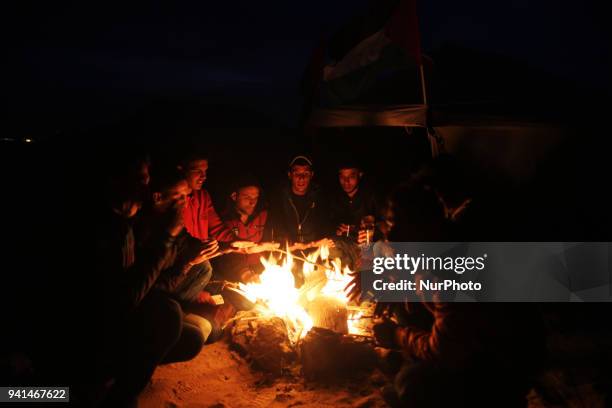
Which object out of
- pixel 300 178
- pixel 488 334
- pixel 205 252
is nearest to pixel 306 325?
pixel 205 252

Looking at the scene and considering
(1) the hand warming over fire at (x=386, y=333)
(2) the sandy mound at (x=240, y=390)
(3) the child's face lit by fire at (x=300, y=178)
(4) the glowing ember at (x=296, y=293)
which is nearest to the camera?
(1) the hand warming over fire at (x=386, y=333)

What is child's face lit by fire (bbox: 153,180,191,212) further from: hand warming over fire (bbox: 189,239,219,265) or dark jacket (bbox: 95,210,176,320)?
dark jacket (bbox: 95,210,176,320)

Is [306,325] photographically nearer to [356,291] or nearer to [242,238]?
[356,291]

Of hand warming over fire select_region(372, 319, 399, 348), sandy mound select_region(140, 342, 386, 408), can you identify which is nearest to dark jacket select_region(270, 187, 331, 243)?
sandy mound select_region(140, 342, 386, 408)

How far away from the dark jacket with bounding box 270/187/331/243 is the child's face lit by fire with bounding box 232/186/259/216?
A: 1.69 ft

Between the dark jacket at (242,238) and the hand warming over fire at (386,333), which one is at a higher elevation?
the dark jacket at (242,238)

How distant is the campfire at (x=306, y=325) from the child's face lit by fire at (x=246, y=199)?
3.41 feet

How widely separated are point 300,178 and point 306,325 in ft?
8.50

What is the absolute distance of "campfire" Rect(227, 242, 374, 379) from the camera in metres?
3.73

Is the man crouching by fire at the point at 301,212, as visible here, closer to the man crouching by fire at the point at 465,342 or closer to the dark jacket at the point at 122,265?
the dark jacket at the point at 122,265

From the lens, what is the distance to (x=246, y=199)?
5.70 meters

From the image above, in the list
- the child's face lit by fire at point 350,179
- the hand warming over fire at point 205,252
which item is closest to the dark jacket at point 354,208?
the child's face lit by fire at point 350,179

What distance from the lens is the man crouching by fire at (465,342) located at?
2102 mm

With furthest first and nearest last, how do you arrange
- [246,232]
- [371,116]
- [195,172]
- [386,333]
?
[371,116] → [246,232] → [195,172] → [386,333]
